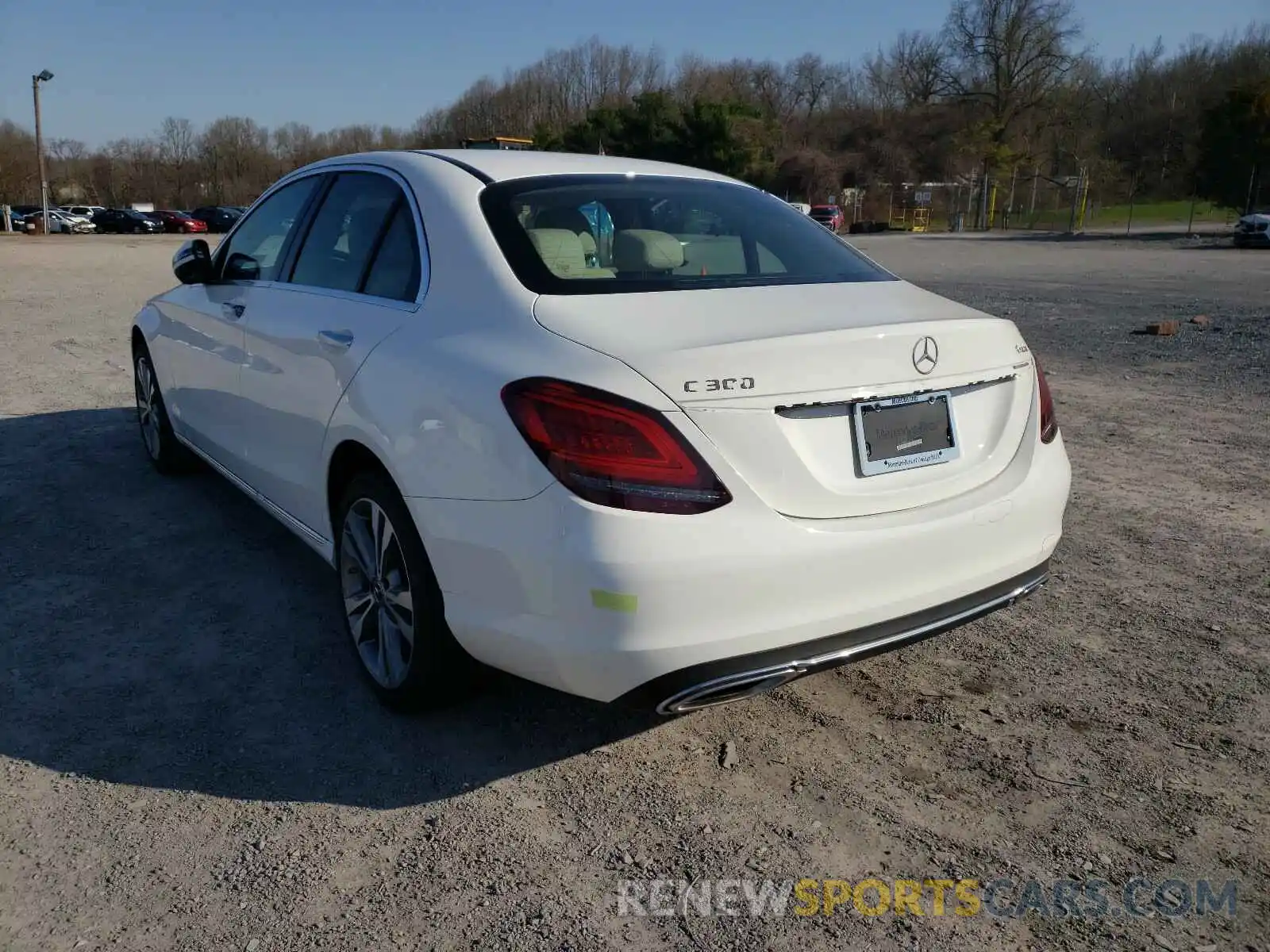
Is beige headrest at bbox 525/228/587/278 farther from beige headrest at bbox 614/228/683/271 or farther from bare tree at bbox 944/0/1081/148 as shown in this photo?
bare tree at bbox 944/0/1081/148

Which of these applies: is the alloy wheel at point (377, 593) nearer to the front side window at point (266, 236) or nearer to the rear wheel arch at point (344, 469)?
the rear wheel arch at point (344, 469)

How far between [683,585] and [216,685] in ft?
6.14

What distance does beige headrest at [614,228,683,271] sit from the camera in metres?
3.13

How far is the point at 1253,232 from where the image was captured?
108ft

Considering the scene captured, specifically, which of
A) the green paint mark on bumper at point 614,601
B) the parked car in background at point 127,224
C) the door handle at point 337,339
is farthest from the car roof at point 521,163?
the parked car in background at point 127,224

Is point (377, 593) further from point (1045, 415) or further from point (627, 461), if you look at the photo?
point (1045, 415)

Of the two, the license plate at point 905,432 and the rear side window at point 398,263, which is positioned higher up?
the rear side window at point 398,263

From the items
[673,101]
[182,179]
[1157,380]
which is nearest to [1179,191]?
[673,101]

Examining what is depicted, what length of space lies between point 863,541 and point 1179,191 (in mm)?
69767

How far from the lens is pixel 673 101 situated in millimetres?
74250

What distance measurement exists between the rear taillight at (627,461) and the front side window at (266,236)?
2.24 meters

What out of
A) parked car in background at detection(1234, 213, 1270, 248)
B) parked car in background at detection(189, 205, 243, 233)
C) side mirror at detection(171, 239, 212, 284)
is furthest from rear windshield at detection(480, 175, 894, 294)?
parked car in background at detection(189, 205, 243, 233)

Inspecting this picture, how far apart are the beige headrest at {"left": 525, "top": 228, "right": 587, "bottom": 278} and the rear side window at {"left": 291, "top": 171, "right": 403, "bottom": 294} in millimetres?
462

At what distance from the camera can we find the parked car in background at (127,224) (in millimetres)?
57438
